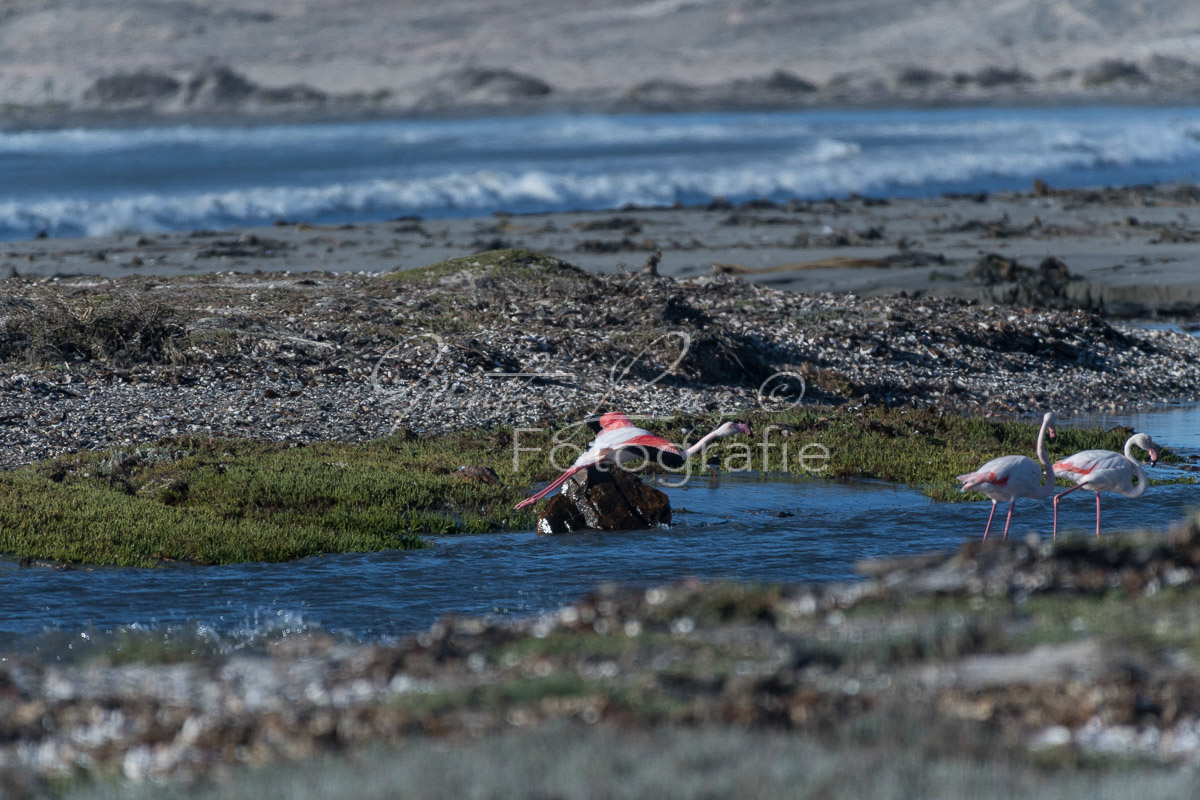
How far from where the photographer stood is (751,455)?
1656 centimetres

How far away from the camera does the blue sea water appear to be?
51750mm

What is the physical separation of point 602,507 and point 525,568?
160 cm

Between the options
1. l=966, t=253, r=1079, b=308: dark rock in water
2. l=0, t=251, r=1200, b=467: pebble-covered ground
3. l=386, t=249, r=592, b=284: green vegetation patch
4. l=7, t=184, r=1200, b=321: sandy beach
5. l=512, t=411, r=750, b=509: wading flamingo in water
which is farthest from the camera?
l=7, t=184, r=1200, b=321: sandy beach

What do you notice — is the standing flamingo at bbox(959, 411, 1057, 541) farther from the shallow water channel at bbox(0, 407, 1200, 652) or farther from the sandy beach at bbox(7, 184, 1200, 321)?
the sandy beach at bbox(7, 184, 1200, 321)

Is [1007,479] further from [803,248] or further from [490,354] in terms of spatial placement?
[803,248]

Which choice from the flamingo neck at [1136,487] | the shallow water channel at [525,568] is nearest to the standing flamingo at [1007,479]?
the flamingo neck at [1136,487]

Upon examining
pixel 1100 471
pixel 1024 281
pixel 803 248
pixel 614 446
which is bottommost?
pixel 1100 471

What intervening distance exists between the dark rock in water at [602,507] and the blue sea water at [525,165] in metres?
35.6

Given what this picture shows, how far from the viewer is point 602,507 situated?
13.8 meters

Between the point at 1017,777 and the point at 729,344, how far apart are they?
14.4m

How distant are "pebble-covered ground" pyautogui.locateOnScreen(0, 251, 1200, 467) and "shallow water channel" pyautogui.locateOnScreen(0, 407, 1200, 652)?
3.78m

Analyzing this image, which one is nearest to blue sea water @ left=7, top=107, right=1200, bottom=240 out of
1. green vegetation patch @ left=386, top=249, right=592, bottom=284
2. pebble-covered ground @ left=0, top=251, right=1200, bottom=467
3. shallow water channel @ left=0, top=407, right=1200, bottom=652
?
green vegetation patch @ left=386, top=249, right=592, bottom=284

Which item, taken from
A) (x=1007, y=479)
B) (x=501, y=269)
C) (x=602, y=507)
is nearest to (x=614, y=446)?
(x=602, y=507)

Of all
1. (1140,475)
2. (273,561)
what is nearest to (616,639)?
(273,561)
